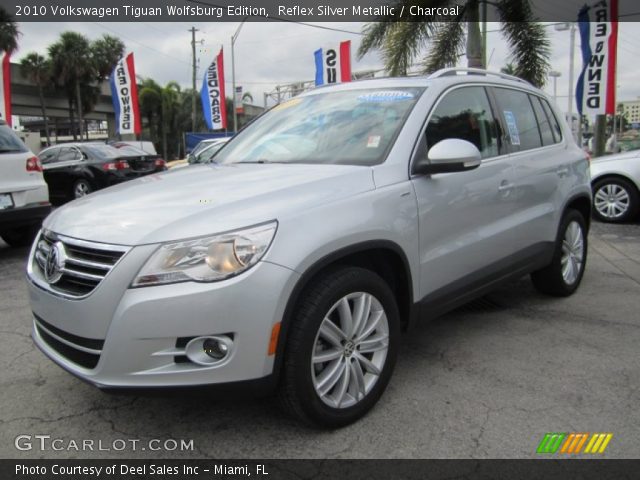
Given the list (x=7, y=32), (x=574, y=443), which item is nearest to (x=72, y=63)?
(x=7, y=32)

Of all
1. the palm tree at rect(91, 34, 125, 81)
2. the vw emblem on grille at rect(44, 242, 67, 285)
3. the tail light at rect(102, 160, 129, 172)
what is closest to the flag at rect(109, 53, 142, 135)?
the tail light at rect(102, 160, 129, 172)

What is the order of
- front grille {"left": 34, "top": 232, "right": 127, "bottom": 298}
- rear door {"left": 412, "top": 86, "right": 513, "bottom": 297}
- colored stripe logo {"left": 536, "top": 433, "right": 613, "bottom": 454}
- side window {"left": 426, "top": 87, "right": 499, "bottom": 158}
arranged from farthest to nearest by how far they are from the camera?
side window {"left": 426, "top": 87, "right": 499, "bottom": 158} < rear door {"left": 412, "top": 86, "right": 513, "bottom": 297} < colored stripe logo {"left": 536, "top": 433, "right": 613, "bottom": 454} < front grille {"left": 34, "top": 232, "right": 127, "bottom": 298}

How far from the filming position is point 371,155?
3043mm

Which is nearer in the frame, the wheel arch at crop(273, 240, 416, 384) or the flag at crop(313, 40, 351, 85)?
the wheel arch at crop(273, 240, 416, 384)

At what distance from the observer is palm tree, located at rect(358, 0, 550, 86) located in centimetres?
1186

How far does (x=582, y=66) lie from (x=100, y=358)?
12307 millimetres

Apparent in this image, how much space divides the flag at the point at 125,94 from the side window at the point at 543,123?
60.9ft

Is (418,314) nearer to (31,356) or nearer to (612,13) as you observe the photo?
(31,356)

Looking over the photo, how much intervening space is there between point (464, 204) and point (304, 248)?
52.7 inches

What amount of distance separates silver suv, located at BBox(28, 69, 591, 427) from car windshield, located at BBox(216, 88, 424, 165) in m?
0.01

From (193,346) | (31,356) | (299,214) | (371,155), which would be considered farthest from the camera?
(31,356)

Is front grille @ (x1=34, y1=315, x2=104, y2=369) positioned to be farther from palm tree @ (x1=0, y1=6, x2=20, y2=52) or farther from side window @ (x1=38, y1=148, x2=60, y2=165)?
palm tree @ (x1=0, y1=6, x2=20, y2=52)
